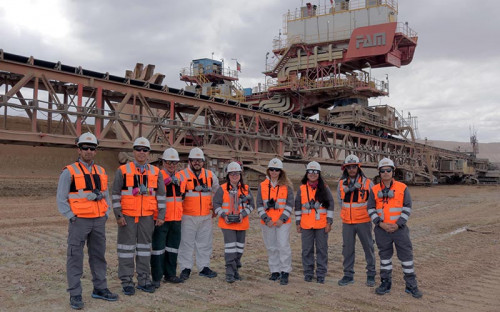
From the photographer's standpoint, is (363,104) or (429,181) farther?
(429,181)

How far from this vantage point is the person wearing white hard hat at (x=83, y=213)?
4.44 metres

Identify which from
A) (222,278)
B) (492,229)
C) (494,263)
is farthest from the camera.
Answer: (492,229)

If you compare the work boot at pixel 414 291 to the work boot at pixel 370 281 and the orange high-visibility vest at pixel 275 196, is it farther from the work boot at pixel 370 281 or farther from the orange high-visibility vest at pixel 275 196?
the orange high-visibility vest at pixel 275 196

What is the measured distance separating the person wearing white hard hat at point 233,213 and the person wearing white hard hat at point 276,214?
240 millimetres

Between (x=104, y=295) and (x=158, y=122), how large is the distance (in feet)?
35.2

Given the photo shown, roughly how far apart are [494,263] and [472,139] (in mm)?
54324

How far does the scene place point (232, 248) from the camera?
18.8 ft

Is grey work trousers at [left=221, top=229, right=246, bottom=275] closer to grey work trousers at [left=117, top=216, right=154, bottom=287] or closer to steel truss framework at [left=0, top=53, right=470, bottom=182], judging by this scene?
grey work trousers at [left=117, top=216, right=154, bottom=287]

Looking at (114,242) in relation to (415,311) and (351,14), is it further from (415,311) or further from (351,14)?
(351,14)

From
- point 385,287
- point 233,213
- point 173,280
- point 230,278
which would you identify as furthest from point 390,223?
point 173,280

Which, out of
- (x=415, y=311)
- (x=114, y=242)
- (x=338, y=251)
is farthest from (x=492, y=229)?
(x=114, y=242)

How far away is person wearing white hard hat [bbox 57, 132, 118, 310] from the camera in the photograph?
4.44 metres

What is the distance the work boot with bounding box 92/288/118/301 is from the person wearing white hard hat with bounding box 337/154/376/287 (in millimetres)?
2924

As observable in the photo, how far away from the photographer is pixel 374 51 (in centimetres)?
2883
